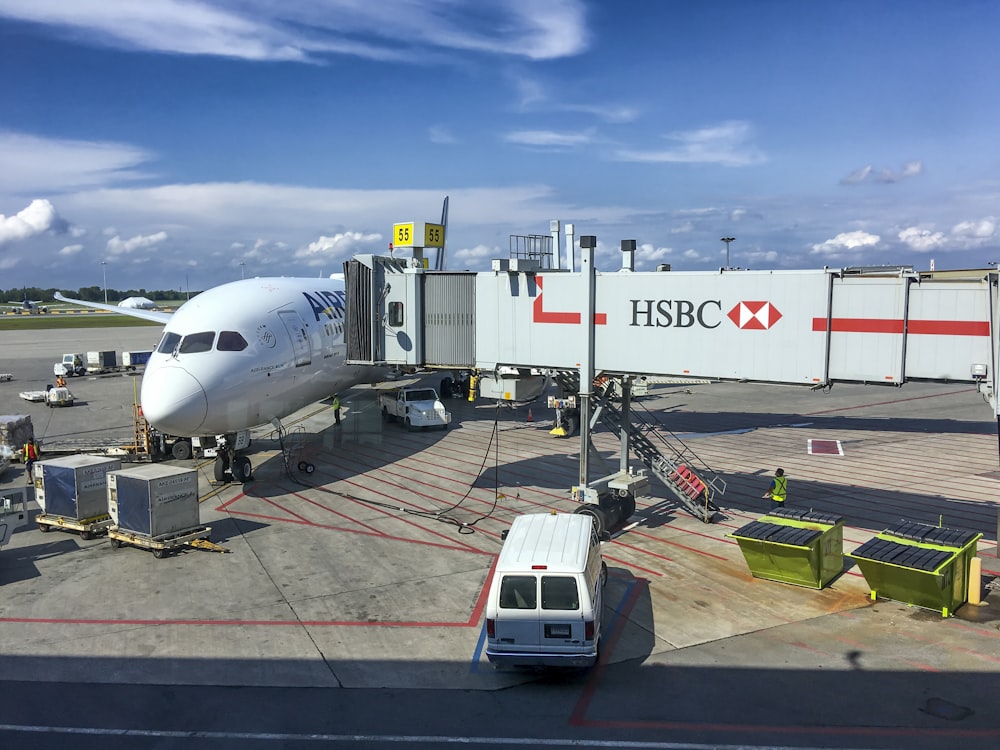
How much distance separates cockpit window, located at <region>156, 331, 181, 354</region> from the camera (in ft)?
78.6

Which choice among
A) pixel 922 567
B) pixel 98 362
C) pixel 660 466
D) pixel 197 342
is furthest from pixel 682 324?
pixel 98 362

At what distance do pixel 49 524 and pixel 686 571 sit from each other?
17762mm

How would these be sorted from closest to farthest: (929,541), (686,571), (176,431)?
(929,541)
(686,571)
(176,431)

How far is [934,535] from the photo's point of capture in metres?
16.9

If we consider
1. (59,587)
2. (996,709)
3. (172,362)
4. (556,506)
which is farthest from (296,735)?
(172,362)

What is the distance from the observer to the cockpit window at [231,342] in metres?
24.1

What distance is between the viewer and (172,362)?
23438 millimetres

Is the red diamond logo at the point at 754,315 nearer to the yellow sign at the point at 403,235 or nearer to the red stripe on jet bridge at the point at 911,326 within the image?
the red stripe on jet bridge at the point at 911,326

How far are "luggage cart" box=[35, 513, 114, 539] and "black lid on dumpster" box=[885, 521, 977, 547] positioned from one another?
2062 cm

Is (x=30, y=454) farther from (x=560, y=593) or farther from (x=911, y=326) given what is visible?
(x=911, y=326)

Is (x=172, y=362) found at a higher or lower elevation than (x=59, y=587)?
higher

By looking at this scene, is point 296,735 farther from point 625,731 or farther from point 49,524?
point 49,524

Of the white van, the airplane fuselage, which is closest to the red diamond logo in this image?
the white van

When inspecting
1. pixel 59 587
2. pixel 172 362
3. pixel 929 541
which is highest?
pixel 172 362
